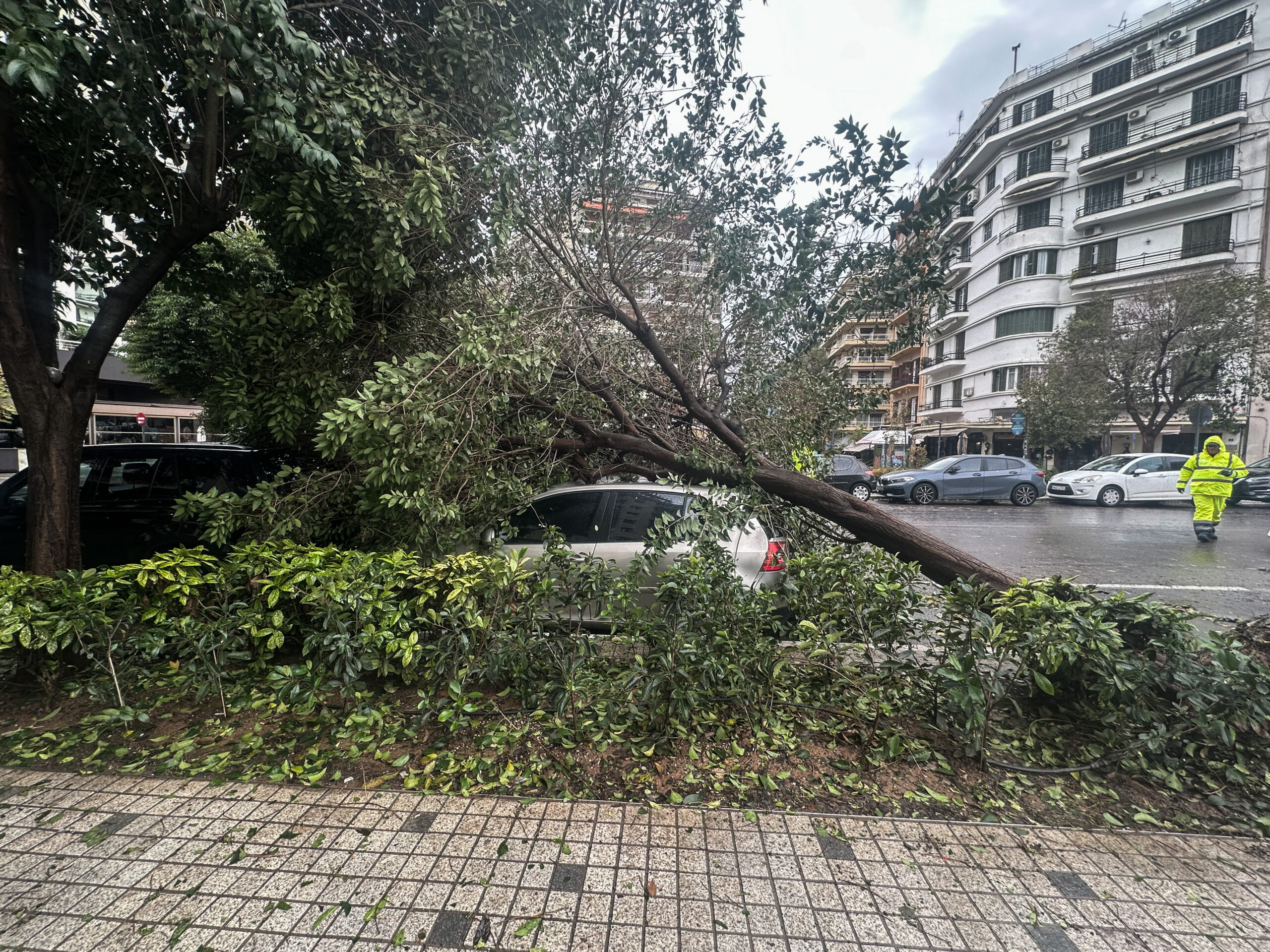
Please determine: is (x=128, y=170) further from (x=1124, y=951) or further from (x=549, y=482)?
(x=1124, y=951)

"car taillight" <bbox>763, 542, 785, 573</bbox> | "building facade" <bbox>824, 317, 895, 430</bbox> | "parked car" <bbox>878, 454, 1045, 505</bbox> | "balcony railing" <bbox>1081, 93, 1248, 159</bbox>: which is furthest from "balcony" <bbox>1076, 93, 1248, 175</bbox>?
"car taillight" <bbox>763, 542, 785, 573</bbox>

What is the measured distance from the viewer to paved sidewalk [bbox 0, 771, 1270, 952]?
1.95 m

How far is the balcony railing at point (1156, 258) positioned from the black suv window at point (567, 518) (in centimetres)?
3408

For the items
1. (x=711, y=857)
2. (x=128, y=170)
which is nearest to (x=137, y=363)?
(x=128, y=170)

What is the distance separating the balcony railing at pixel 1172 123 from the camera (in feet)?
87.0

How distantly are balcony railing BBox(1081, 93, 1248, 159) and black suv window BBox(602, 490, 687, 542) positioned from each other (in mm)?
38629

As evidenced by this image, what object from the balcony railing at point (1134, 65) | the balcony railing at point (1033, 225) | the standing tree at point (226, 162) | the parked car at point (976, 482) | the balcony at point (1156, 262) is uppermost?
the balcony railing at point (1134, 65)

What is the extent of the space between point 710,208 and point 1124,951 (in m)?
5.25

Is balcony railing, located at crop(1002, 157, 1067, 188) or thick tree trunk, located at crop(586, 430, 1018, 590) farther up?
balcony railing, located at crop(1002, 157, 1067, 188)

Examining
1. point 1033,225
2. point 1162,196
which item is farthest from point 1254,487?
point 1033,225

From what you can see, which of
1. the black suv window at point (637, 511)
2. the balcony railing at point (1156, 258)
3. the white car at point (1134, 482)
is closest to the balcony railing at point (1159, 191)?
the balcony railing at point (1156, 258)

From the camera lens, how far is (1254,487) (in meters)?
15.4

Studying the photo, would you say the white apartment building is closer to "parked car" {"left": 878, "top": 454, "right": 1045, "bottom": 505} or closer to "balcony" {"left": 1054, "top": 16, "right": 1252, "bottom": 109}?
"balcony" {"left": 1054, "top": 16, "right": 1252, "bottom": 109}

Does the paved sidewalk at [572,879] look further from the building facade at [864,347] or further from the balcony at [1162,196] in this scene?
the balcony at [1162,196]
